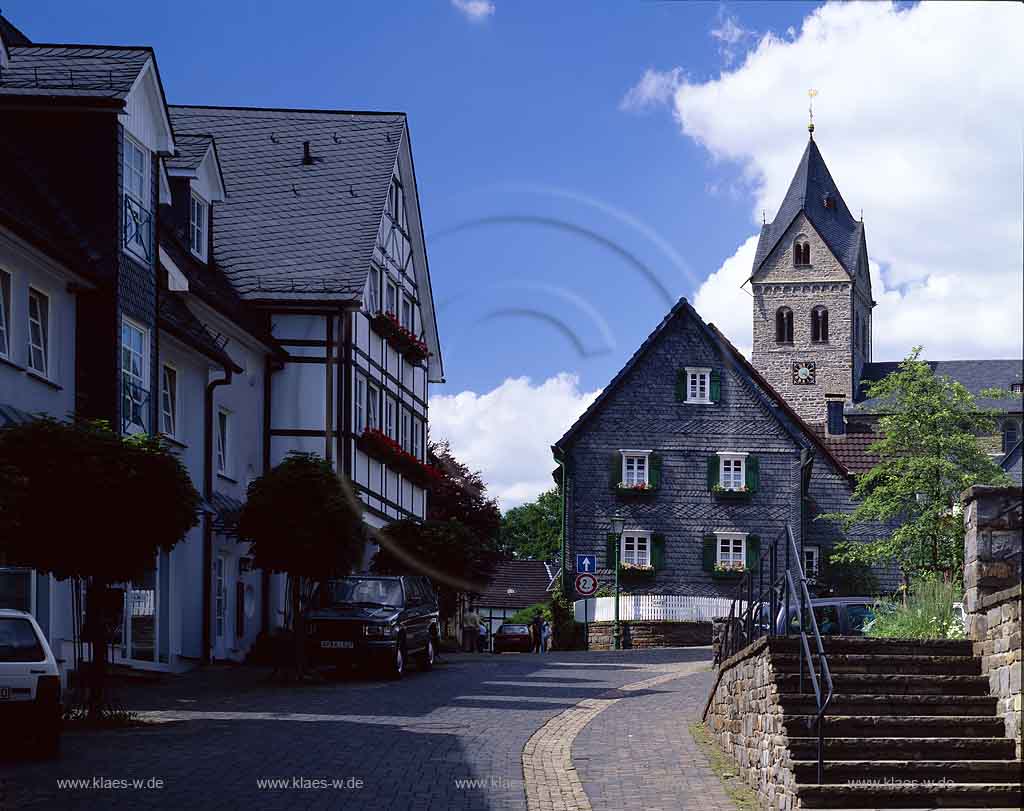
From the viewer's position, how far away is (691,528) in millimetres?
54156

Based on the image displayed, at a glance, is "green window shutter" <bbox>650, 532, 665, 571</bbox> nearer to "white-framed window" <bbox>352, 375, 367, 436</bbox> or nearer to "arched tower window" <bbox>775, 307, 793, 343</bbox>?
"white-framed window" <bbox>352, 375, 367, 436</bbox>

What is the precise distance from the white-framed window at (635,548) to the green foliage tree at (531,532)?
6434 cm

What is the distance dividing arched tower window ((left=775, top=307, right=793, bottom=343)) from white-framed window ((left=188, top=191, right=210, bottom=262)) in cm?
9426

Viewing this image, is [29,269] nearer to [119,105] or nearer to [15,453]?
[119,105]

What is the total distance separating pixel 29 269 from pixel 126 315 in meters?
2.79

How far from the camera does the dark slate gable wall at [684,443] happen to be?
54.2 m

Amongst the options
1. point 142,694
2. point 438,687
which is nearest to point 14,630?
Answer: point 142,694

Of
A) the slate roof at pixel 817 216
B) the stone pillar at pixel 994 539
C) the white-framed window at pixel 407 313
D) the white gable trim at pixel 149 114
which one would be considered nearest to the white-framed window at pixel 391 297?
the white-framed window at pixel 407 313

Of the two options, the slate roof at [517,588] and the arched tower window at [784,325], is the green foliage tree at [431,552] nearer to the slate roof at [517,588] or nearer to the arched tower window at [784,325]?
the slate roof at [517,588]

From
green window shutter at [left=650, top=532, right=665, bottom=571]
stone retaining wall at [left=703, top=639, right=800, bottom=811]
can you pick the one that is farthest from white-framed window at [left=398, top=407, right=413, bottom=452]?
stone retaining wall at [left=703, top=639, right=800, bottom=811]

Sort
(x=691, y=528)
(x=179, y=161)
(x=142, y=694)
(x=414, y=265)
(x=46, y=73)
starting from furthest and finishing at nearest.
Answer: (x=691, y=528)
(x=414, y=265)
(x=179, y=161)
(x=46, y=73)
(x=142, y=694)

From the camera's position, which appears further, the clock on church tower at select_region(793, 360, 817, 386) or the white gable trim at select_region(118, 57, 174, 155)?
the clock on church tower at select_region(793, 360, 817, 386)

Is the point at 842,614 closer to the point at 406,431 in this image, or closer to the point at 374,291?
the point at 374,291

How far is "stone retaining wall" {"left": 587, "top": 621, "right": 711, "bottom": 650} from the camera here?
45094 mm
